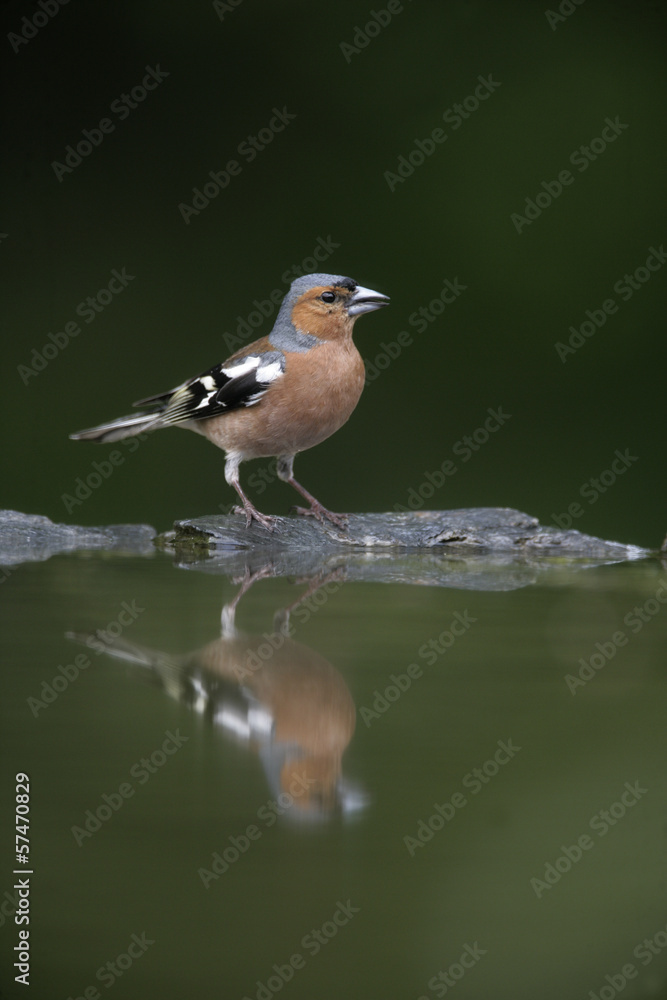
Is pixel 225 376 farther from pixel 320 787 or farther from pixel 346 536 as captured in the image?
pixel 320 787

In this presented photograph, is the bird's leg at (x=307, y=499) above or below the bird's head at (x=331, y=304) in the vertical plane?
below

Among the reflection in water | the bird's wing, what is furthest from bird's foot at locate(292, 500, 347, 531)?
the reflection in water

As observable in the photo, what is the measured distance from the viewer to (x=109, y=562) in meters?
2.94

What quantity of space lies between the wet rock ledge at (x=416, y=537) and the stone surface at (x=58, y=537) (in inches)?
5.7

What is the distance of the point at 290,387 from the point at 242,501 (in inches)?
17.4

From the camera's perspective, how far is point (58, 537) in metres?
3.50

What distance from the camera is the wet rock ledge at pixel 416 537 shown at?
11.0 feet

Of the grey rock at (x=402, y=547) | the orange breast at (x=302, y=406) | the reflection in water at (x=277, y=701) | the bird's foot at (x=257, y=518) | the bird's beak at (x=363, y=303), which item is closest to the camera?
the reflection in water at (x=277, y=701)

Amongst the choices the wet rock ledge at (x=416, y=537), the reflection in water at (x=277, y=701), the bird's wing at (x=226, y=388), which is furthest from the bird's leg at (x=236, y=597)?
the bird's wing at (x=226, y=388)

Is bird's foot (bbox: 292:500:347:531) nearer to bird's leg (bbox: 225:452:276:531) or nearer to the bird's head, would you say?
bird's leg (bbox: 225:452:276:531)

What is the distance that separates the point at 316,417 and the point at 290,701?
2.37 m

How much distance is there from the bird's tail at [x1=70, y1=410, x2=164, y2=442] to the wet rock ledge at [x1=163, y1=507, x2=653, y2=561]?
73cm

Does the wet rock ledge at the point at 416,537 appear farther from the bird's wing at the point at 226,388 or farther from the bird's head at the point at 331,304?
the bird's head at the point at 331,304

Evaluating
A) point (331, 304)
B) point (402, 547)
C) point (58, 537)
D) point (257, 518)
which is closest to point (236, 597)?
point (402, 547)
